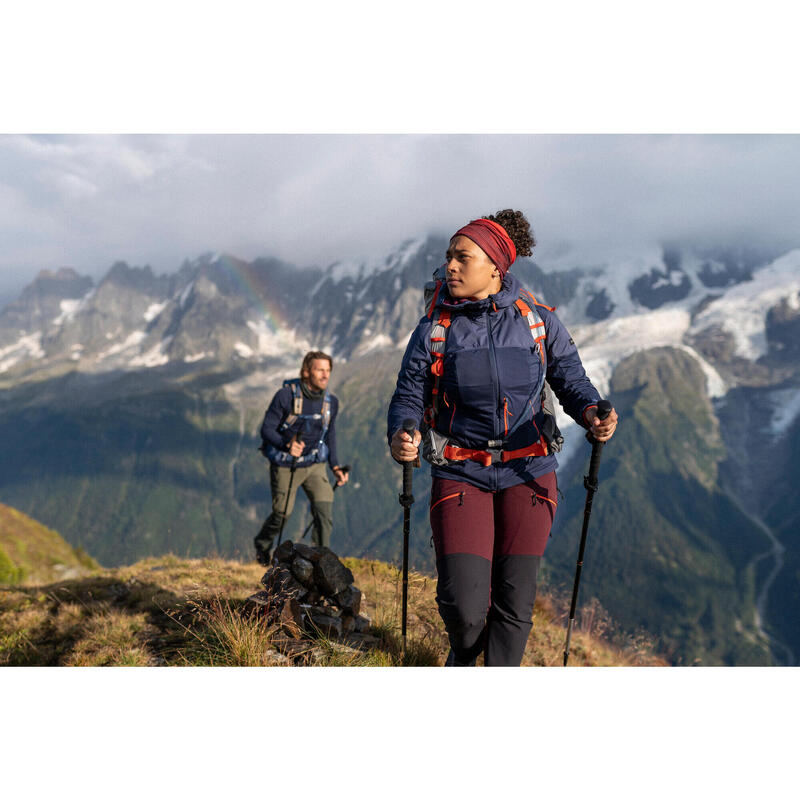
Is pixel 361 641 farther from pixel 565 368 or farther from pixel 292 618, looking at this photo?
pixel 565 368

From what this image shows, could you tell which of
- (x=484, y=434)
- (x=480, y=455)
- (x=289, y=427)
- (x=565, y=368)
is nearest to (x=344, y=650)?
(x=480, y=455)

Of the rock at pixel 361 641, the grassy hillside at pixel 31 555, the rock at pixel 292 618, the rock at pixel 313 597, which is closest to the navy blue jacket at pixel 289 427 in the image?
the rock at pixel 313 597

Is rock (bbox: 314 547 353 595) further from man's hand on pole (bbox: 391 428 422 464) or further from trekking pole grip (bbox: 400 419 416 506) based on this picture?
man's hand on pole (bbox: 391 428 422 464)

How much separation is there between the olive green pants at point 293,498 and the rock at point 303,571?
3.23 metres

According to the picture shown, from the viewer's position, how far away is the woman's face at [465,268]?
4.05 meters

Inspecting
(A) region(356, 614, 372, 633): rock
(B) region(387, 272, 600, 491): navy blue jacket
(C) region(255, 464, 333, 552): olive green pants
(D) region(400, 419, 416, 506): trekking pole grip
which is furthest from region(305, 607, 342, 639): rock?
(C) region(255, 464, 333, 552): olive green pants

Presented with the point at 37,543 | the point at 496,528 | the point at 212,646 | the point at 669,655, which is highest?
the point at 496,528

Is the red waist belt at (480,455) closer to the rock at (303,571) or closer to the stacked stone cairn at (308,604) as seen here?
the stacked stone cairn at (308,604)

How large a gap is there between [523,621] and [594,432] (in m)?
1.45

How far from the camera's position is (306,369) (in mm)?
9273

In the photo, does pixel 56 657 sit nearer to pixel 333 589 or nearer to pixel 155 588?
pixel 155 588

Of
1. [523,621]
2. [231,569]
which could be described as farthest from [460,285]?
[231,569]

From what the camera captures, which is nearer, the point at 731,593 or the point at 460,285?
the point at 460,285

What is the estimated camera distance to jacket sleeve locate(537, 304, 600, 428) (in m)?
4.21
